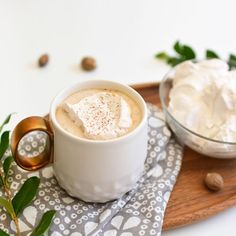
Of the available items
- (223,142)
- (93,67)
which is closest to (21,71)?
(93,67)

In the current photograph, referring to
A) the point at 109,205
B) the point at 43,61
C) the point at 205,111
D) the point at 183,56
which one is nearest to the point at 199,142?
the point at 205,111

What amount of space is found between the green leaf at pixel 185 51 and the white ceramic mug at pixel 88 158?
325 mm

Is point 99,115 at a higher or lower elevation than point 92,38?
higher

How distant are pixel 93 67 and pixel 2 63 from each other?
0.69 ft

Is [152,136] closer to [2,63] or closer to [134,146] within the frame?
[134,146]

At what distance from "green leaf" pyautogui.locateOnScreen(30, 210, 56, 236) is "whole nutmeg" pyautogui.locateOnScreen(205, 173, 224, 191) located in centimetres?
27

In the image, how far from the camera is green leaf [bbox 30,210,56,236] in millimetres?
677

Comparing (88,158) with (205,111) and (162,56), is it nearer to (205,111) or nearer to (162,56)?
(205,111)

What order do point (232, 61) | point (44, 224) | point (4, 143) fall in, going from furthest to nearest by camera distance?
point (232, 61) < point (4, 143) < point (44, 224)

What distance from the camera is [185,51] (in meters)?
1.06

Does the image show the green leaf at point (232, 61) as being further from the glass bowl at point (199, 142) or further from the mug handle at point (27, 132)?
the mug handle at point (27, 132)

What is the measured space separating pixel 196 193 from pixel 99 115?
22 centimetres

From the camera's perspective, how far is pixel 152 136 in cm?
87

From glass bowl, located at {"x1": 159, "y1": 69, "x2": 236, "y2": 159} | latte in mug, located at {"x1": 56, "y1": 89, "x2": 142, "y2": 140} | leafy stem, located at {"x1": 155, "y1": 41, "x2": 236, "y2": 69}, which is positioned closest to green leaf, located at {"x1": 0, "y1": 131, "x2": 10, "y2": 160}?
latte in mug, located at {"x1": 56, "y1": 89, "x2": 142, "y2": 140}
